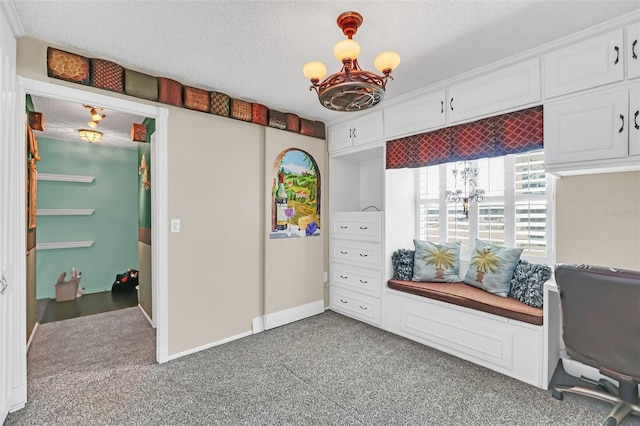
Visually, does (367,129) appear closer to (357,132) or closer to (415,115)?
(357,132)

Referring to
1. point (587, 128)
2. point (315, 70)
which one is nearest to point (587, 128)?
point (587, 128)

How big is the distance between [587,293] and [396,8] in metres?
1.99

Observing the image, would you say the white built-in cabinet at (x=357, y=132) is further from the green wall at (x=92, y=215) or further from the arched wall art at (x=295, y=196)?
the green wall at (x=92, y=215)

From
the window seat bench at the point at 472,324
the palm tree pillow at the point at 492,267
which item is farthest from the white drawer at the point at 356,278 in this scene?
the palm tree pillow at the point at 492,267

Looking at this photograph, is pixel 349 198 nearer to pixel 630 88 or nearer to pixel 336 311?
pixel 336 311

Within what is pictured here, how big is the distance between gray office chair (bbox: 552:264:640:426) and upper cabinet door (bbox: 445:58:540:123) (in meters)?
1.30

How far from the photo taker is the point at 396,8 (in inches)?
67.8

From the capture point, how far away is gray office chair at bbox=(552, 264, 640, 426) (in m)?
1.60

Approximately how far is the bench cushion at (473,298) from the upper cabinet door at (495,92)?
1529 mm

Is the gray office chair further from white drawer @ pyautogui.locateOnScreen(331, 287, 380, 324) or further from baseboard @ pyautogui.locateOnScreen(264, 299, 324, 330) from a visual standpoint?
baseboard @ pyautogui.locateOnScreen(264, 299, 324, 330)

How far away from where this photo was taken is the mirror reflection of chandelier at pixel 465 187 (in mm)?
2979

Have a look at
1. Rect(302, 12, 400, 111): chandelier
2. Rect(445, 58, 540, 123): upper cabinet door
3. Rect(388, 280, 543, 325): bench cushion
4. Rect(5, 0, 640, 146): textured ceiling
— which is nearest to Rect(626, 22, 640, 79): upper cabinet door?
Rect(5, 0, 640, 146): textured ceiling

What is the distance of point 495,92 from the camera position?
242 cm

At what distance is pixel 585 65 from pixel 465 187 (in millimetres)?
1333
